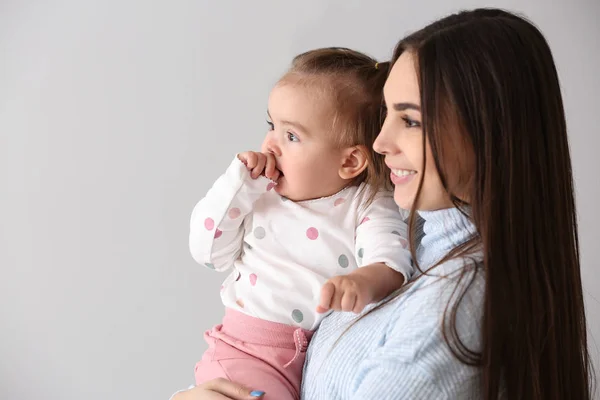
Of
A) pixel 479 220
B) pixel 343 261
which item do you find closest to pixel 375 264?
pixel 343 261

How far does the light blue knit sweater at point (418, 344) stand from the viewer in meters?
0.96

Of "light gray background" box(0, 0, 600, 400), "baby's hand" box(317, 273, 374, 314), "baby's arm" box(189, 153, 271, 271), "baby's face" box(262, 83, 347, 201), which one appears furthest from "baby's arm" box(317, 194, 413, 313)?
"light gray background" box(0, 0, 600, 400)

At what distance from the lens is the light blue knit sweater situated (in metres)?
0.96

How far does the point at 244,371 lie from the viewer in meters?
1.27

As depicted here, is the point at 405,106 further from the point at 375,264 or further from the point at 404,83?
the point at 375,264

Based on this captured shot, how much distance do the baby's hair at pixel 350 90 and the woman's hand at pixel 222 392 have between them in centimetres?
45

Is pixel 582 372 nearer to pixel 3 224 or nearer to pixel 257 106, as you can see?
pixel 257 106

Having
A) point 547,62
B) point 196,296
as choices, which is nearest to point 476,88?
point 547,62

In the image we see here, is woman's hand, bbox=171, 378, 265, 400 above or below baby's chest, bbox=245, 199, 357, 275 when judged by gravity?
below

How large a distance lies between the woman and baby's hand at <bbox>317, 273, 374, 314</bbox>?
49 mm

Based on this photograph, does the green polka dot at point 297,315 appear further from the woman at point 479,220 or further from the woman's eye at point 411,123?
the woman's eye at point 411,123

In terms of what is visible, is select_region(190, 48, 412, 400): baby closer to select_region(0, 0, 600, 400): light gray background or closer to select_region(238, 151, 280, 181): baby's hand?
select_region(238, 151, 280, 181): baby's hand

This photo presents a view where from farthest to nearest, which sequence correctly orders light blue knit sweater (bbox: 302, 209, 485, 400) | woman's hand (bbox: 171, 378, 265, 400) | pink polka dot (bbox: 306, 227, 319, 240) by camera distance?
pink polka dot (bbox: 306, 227, 319, 240)
woman's hand (bbox: 171, 378, 265, 400)
light blue knit sweater (bbox: 302, 209, 485, 400)

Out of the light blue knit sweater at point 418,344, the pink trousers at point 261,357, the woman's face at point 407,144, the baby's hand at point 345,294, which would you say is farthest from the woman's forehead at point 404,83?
the pink trousers at point 261,357
